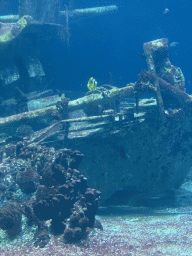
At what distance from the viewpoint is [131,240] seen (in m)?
3.81

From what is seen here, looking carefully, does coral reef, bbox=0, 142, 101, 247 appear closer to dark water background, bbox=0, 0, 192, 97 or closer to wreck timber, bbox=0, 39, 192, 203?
wreck timber, bbox=0, 39, 192, 203

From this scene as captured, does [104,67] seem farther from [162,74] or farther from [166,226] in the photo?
[166,226]

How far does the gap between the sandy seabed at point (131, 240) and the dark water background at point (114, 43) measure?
13909mm

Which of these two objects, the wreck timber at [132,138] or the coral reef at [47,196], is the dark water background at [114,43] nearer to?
the wreck timber at [132,138]

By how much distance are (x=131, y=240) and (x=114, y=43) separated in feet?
82.8

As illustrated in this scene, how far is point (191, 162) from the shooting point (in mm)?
7109

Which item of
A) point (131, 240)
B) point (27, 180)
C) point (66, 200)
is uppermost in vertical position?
point (27, 180)

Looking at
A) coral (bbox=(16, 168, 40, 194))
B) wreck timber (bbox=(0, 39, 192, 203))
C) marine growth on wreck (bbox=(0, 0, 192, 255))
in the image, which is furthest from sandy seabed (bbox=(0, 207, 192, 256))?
wreck timber (bbox=(0, 39, 192, 203))

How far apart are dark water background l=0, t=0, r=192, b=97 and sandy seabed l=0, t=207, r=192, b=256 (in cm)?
1391

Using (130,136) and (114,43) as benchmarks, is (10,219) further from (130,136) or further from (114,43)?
(114,43)

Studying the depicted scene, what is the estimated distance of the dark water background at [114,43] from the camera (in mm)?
19703

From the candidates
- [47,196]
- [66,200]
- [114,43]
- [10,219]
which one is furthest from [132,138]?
[114,43]

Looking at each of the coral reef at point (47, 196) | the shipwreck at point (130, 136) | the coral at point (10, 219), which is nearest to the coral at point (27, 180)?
the coral reef at point (47, 196)

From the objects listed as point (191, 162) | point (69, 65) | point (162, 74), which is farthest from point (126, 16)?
point (191, 162)
